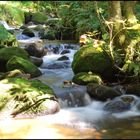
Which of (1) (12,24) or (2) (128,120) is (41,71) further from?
(1) (12,24)

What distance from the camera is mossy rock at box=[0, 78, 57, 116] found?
7.61 meters

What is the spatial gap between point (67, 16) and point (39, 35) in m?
2.91

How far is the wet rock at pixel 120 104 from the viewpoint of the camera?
26.0 ft

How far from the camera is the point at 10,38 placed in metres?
14.4

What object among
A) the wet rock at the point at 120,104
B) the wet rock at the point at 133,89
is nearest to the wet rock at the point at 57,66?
the wet rock at the point at 133,89

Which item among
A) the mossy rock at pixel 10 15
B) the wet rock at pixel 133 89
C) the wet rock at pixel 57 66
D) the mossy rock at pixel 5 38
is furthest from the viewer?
the mossy rock at pixel 10 15

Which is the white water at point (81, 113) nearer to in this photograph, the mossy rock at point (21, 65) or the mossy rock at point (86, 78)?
the mossy rock at point (86, 78)

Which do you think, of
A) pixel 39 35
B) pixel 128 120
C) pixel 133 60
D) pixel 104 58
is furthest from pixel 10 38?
pixel 128 120

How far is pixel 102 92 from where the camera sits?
850 cm

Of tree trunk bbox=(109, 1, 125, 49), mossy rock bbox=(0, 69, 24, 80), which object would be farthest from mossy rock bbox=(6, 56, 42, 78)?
tree trunk bbox=(109, 1, 125, 49)

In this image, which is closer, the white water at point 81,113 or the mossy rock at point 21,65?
the white water at point 81,113

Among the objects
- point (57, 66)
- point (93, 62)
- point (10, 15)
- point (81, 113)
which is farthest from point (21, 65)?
point (10, 15)

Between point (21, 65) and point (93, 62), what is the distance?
208 cm

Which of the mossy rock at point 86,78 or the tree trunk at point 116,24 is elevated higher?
the tree trunk at point 116,24
